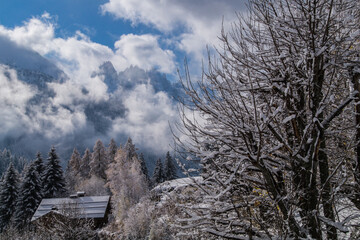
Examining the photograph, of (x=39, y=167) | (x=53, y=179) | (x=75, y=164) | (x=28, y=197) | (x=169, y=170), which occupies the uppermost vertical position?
(x=75, y=164)

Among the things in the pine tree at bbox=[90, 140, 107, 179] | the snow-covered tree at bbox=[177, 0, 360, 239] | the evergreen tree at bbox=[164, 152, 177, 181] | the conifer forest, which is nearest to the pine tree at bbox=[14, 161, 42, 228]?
the conifer forest

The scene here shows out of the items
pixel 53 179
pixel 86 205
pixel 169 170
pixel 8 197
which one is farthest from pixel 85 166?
pixel 86 205

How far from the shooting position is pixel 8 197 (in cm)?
3219

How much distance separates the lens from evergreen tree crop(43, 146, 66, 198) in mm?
35003

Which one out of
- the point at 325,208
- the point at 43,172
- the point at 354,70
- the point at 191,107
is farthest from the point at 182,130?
the point at 43,172

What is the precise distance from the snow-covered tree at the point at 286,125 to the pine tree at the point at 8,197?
36543mm

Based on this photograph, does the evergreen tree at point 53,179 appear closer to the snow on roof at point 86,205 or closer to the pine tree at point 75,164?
the snow on roof at point 86,205

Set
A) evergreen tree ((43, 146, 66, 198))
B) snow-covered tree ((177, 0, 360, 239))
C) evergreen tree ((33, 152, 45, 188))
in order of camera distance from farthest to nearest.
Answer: evergreen tree ((43, 146, 66, 198)) → evergreen tree ((33, 152, 45, 188)) → snow-covered tree ((177, 0, 360, 239))

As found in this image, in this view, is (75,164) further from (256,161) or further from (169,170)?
(256,161)

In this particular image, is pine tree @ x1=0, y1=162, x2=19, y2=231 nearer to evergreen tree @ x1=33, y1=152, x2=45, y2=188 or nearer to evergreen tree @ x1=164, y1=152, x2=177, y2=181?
evergreen tree @ x1=33, y1=152, x2=45, y2=188

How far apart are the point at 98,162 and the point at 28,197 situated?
70.2 ft

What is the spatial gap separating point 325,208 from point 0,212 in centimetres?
3924

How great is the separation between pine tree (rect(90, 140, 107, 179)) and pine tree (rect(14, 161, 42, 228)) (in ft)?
61.8

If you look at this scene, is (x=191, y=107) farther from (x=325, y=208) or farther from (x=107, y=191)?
(x=107, y=191)
